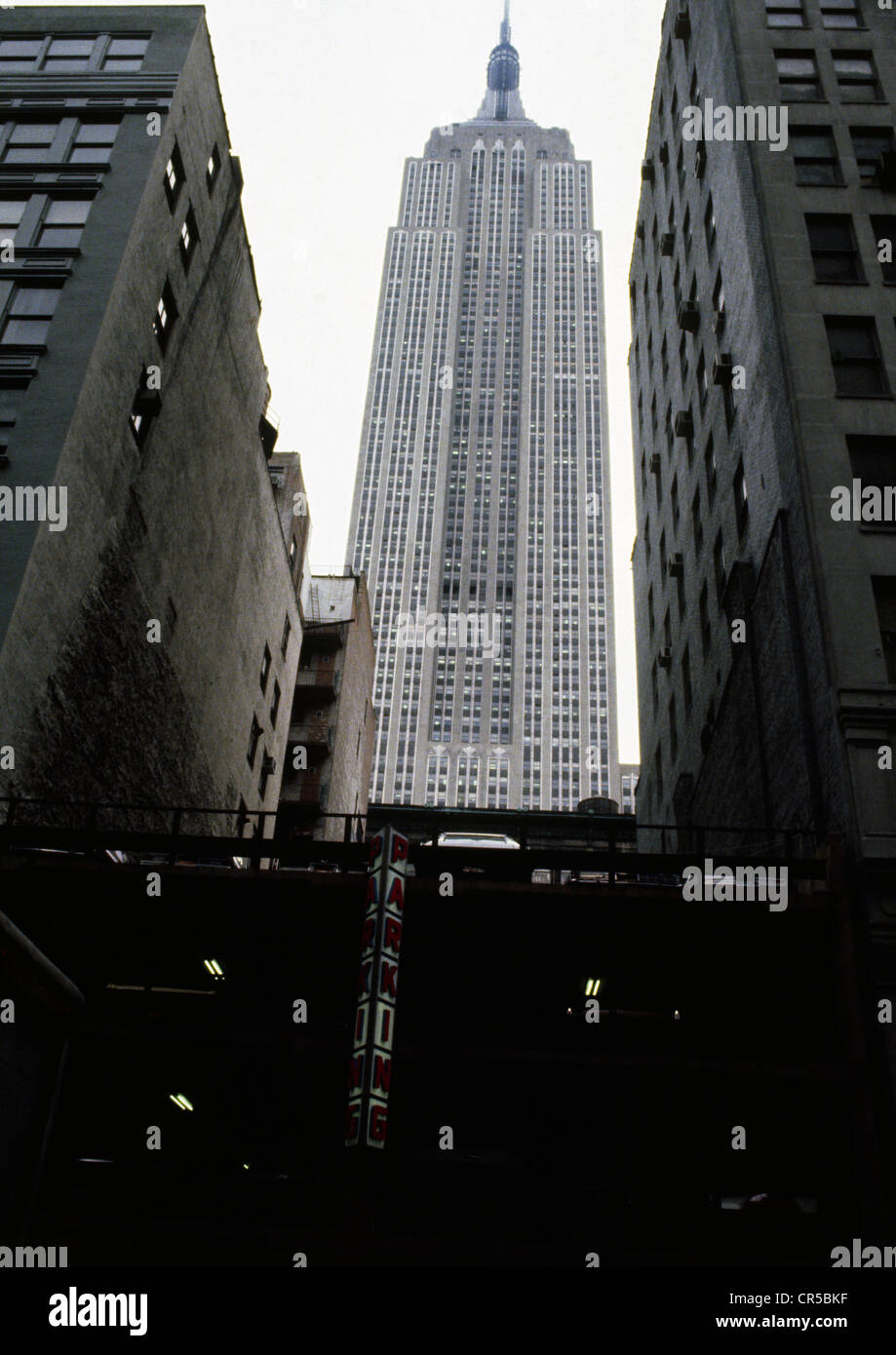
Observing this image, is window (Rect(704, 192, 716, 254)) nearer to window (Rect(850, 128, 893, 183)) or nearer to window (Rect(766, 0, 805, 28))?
window (Rect(766, 0, 805, 28))

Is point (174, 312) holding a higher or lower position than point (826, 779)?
higher

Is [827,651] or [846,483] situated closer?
[827,651]

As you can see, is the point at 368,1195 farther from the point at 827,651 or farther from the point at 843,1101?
the point at 827,651

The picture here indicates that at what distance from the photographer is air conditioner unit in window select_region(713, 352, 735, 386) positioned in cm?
3288

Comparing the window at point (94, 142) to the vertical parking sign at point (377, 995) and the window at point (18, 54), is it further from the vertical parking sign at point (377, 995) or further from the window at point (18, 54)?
the vertical parking sign at point (377, 995)

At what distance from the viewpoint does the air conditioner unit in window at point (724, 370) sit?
32.9 m

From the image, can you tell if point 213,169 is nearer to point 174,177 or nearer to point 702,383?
point 174,177

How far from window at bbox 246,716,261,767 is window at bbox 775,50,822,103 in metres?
29.1

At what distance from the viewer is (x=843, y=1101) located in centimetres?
1998

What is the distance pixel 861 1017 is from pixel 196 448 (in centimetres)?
2647

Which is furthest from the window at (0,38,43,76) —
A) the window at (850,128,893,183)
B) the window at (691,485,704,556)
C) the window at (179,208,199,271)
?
the window at (691,485,704,556)

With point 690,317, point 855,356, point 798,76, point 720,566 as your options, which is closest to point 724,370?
point 720,566

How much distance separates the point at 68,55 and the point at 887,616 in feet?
104
